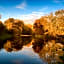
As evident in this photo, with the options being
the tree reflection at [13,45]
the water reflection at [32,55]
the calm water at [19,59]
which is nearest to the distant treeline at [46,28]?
the tree reflection at [13,45]

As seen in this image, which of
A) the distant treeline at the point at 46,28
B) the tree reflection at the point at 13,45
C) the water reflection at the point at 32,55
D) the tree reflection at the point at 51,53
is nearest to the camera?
the tree reflection at the point at 51,53

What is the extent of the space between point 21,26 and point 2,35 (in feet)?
101

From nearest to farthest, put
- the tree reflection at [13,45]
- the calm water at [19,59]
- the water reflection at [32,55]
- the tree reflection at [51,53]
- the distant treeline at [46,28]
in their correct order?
the calm water at [19,59], the tree reflection at [51,53], the water reflection at [32,55], the tree reflection at [13,45], the distant treeline at [46,28]

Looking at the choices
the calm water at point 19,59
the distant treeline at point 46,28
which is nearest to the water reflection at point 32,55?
the calm water at point 19,59

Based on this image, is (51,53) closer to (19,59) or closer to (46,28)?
(19,59)

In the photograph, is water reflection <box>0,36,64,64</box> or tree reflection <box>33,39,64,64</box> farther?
water reflection <box>0,36,64,64</box>

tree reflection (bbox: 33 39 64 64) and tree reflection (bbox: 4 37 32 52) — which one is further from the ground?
tree reflection (bbox: 4 37 32 52)

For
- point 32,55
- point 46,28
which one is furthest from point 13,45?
point 46,28

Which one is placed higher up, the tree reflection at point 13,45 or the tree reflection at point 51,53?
the tree reflection at point 13,45

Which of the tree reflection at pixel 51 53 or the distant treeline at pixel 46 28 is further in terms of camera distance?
the distant treeline at pixel 46 28

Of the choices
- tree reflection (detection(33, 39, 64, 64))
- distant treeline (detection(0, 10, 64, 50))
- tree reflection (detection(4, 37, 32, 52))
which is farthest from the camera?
distant treeline (detection(0, 10, 64, 50))

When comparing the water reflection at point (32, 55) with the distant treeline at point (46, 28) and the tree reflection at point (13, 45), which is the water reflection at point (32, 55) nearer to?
the tree reflection at point (13, 45)

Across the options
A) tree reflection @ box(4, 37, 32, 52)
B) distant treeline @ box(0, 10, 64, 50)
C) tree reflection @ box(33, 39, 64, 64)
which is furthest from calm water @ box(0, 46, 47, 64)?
distant treeline @ box(0, 10, 64, 50)

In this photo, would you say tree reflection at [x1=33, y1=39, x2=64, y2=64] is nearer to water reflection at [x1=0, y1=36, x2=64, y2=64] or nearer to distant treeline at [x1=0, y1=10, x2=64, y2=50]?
water reflection at [x1=0, y1=36, x2=64, y2=64]
